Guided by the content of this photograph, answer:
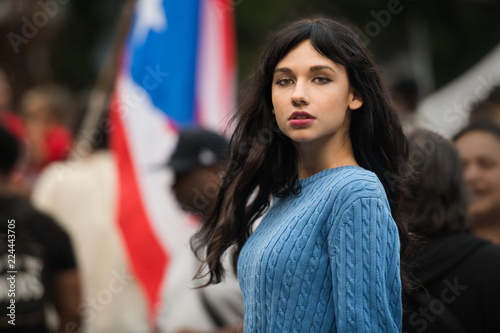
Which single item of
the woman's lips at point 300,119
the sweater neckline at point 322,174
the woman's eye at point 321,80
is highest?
the woman's eye at point 321,80

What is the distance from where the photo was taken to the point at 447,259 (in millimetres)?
3012

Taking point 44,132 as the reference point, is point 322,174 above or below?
below

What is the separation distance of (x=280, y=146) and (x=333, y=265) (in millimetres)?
557

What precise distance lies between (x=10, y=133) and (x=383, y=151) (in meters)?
2.57

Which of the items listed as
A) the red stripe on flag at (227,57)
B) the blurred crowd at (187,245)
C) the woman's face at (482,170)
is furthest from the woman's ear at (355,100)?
the red stripe on flag at (227,57)

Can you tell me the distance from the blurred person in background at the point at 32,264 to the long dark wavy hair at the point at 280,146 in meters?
1.42

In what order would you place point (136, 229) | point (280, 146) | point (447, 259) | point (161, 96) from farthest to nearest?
point (161, 96) < point (136, 229) < point (447, 259) < point (280, 146)

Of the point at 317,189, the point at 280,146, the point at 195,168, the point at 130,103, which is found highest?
the point at 130,103

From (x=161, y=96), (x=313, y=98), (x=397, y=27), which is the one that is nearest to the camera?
(x=313, y=98)

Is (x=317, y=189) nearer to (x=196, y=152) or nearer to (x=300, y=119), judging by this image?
(x=300, y=119)

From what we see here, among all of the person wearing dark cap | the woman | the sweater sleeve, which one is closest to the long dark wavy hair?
the woman

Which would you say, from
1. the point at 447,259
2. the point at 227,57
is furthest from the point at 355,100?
the point at 227,57

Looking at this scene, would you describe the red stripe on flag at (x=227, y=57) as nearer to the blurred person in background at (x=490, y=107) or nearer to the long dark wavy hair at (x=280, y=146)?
the blurred person in background at (x=490, y=107)

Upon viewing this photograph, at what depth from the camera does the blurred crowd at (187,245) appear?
2.96 meters
